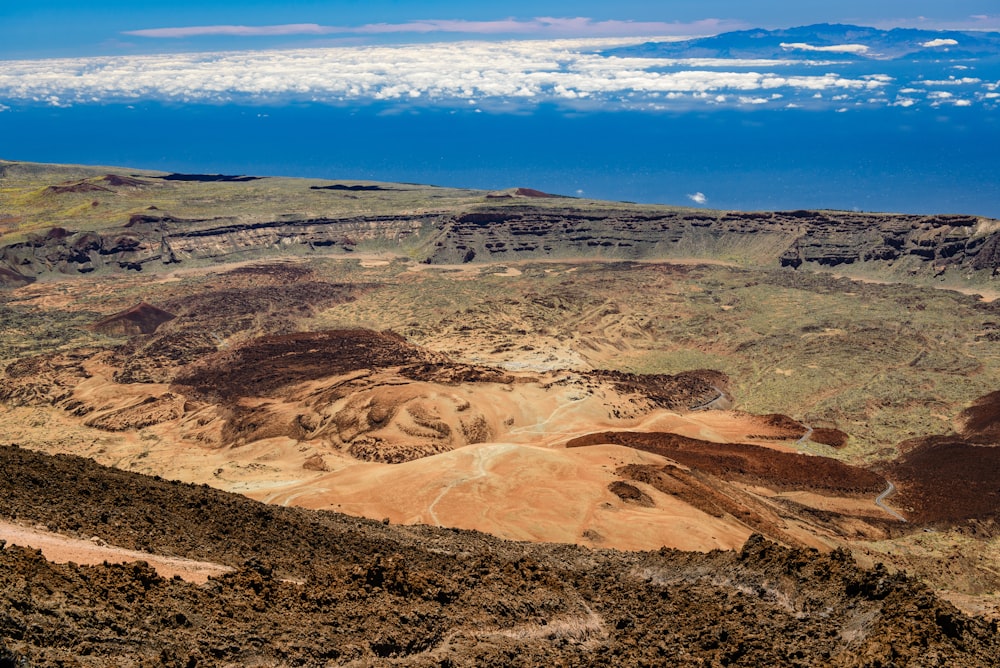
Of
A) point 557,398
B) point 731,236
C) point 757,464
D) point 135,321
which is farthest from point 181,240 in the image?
point 757,464

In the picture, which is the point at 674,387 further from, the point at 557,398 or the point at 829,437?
the point at 829,437

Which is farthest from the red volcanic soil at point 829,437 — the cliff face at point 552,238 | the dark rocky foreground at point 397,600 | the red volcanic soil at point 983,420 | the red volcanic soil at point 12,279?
the red volcanic soil at point 12,279

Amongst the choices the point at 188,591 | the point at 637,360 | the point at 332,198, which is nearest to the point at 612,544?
the point at 188,591

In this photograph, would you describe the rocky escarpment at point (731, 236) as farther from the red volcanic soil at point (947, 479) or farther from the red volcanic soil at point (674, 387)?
the red volcanic soil at point (947, 479)

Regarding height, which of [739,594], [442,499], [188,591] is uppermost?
[188,591]

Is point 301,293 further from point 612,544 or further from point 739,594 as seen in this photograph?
point 739,594

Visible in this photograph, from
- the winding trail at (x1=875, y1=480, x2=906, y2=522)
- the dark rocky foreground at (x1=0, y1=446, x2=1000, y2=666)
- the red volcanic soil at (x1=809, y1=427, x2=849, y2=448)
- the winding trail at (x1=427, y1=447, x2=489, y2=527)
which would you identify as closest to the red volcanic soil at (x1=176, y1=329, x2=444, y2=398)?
the winding trail at (x1=427, y1=447, x2=489, y2=527)
